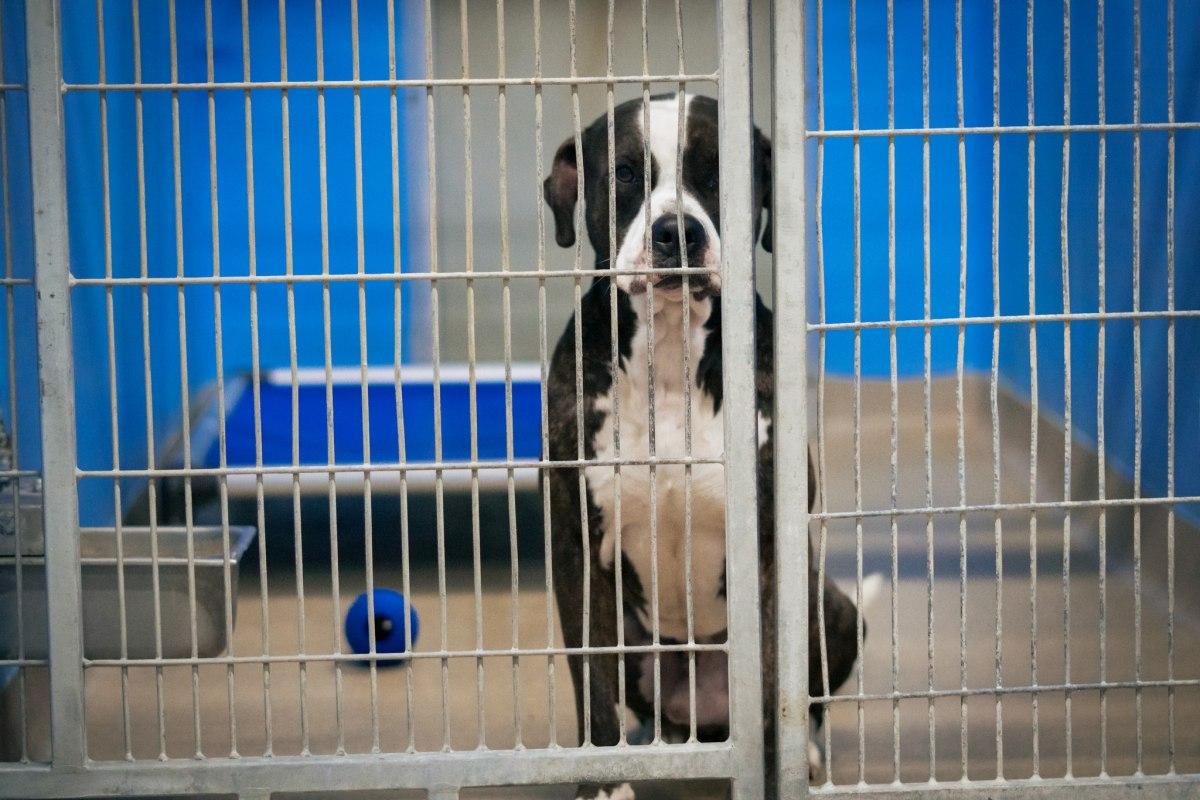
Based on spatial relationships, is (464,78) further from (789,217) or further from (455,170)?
(455,170)

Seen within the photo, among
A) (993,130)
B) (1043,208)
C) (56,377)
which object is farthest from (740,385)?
(1043,208)

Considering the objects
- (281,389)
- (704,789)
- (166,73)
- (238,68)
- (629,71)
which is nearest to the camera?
(704,789)

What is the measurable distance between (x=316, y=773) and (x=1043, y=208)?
4.00 m

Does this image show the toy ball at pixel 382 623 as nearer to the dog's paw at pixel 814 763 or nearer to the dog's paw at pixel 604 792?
the dog's paw at pixel 604 792

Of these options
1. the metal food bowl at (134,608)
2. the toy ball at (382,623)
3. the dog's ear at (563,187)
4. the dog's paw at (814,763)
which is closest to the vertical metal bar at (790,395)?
the dog's paw at (814,763)

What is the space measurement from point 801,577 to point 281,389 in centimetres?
323

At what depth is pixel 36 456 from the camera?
3.15 metres

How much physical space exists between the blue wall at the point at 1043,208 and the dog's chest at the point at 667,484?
29.2 inches

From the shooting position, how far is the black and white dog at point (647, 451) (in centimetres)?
254

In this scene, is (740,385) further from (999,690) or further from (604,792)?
(604,792)

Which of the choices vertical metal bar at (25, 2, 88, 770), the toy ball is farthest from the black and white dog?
vertical metal bar at (25, 2, 88, 770)

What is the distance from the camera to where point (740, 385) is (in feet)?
6.86

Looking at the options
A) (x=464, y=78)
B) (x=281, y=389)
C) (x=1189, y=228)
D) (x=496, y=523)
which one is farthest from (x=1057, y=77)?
(x=464, y=78)

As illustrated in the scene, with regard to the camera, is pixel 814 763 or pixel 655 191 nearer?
pixel 655 191
